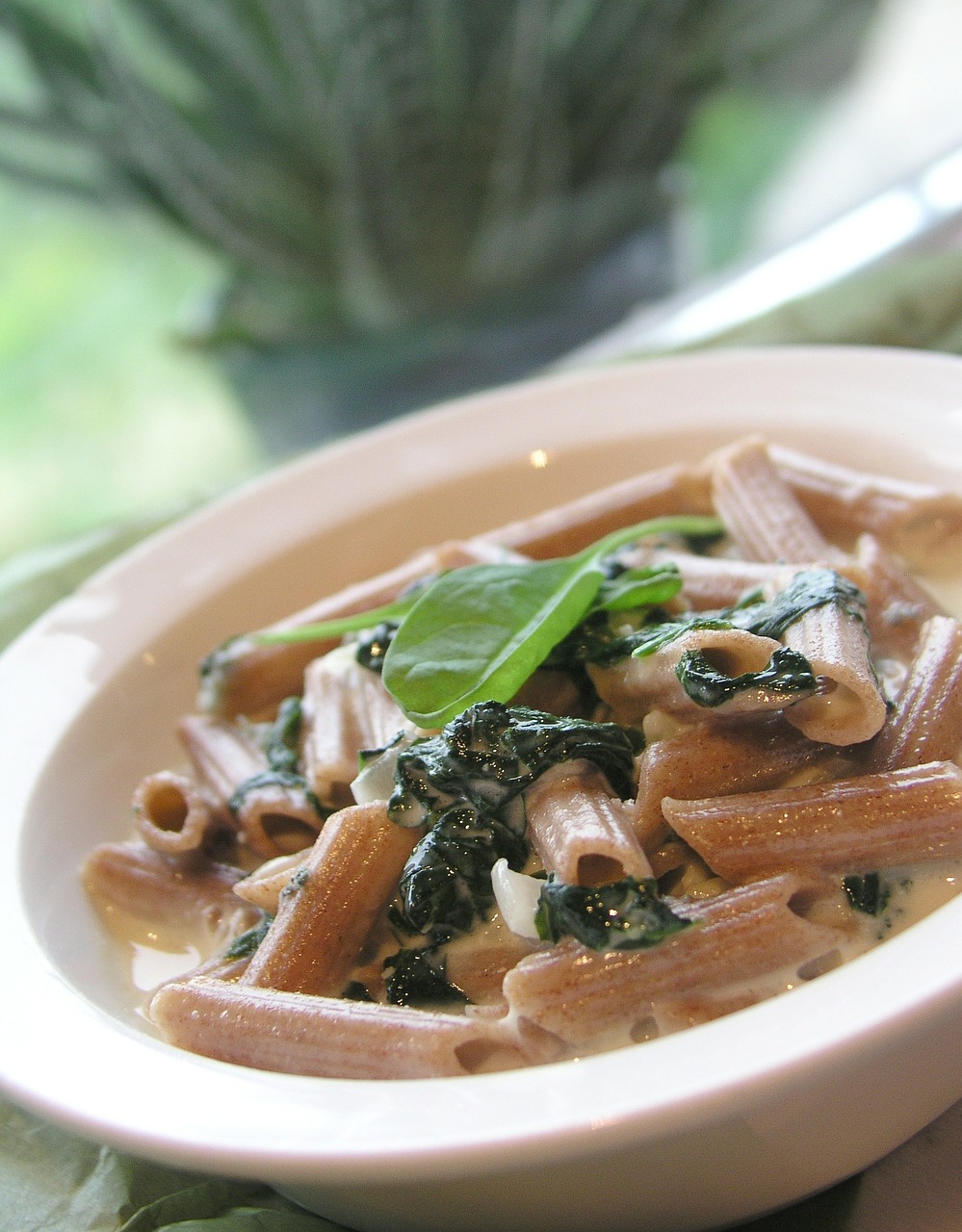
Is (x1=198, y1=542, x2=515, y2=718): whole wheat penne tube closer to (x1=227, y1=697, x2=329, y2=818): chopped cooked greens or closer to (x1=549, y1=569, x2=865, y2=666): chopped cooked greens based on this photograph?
(x1=227, y1=697, x2=329, y2=818): chopped cooked greens

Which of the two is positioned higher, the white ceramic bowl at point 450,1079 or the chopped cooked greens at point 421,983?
the white ceramic bowl at point 450,1079

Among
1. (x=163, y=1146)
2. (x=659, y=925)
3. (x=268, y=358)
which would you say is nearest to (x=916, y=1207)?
(x=659, y=925)

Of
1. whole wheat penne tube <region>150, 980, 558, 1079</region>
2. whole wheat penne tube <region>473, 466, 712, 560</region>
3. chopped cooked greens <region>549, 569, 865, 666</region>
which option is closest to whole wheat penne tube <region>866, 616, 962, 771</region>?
chopped cooked greens <region>549, 569, 865, 666</region>

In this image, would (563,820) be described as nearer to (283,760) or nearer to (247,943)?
(247,943)

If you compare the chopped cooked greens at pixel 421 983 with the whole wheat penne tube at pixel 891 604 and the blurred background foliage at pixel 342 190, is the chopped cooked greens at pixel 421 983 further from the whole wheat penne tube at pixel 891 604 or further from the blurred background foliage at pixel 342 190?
the blurred background foliage at pixel 342 190

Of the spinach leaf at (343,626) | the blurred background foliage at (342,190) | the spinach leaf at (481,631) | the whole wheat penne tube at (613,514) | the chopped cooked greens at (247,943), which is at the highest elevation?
the blurred background foliage at (342,190)

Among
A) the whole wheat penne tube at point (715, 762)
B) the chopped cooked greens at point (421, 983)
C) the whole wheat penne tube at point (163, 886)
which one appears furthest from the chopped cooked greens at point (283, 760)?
the whole wheat penne tube at point (715, 762)

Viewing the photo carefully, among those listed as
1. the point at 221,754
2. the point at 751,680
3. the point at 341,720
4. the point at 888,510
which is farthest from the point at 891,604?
the point at 221,754

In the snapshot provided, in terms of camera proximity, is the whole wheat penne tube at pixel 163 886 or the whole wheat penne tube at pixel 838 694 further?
the whole wheat penne tube at pixel 163 886
